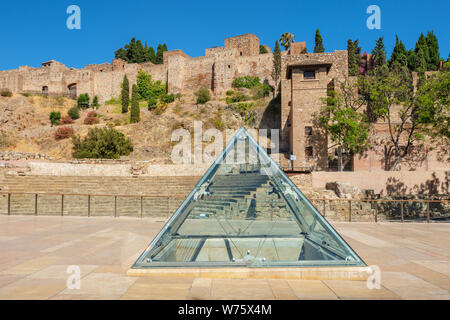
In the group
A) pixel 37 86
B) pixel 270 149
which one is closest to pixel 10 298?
pixel 270 149

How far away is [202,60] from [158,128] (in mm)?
17032

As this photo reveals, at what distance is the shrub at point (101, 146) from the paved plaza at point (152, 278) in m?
23.5

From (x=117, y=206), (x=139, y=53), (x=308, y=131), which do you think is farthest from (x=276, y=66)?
(x=117, y=206)

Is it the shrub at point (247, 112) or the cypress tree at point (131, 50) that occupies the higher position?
the cypress tree at point (131, 50)

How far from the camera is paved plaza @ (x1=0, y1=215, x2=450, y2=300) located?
120 inches

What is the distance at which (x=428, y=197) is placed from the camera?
752 inches

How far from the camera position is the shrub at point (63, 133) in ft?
116

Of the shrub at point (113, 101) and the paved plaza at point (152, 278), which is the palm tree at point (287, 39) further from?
the paved plaza at point (152, 278)

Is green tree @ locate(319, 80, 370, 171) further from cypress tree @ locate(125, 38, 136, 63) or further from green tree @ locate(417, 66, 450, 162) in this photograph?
cypress tree @ locate(125, 38, 136, 63)

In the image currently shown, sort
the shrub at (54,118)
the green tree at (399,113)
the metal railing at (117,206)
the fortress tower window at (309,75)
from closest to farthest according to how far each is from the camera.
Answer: the metal railing at (117,206) → the green tree at (399,113) → the fortress tower window at (309,75) → the shrub at (54,118)

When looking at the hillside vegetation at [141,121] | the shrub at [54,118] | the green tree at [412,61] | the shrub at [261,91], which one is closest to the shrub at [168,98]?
the hillside vegetation at [141,121]

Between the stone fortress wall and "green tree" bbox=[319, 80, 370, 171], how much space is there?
60.7ft

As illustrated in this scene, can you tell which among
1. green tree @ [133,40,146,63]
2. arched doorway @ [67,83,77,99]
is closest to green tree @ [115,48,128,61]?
green tree @ [133,40,146,63]

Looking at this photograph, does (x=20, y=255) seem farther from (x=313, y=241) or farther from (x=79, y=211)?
(x=79, y=211)
